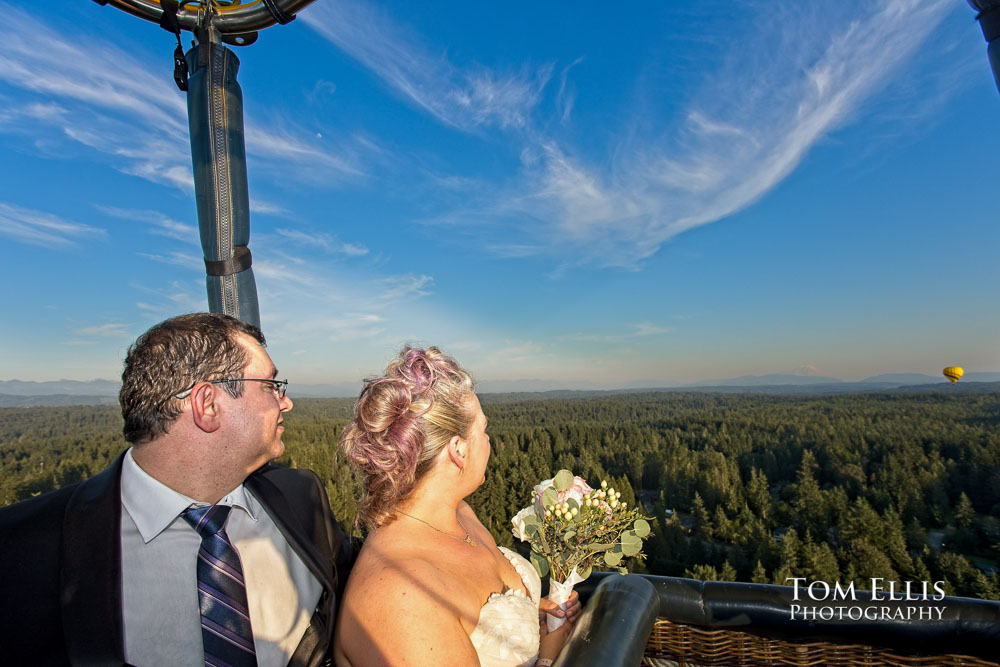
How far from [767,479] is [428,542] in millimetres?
62304

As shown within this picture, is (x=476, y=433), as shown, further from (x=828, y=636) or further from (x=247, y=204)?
(x=247, y=204)

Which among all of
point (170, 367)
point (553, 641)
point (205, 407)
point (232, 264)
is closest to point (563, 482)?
point (553, 641)

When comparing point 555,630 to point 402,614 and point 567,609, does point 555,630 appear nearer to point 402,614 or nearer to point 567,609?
point 567,609

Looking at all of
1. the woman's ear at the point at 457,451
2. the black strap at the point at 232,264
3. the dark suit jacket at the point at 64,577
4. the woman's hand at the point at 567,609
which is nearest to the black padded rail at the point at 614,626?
the woman's hand at the point at 567,609

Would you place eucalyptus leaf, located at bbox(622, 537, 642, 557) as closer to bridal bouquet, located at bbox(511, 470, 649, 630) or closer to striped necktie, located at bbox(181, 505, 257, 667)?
bridal bouquet, located at bbox(511, 470, 649, 630)

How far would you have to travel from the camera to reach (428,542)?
1.82 metres

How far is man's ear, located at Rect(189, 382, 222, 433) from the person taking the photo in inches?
66.4

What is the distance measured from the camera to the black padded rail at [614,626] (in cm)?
133

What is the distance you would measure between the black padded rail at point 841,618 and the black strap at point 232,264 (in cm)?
228

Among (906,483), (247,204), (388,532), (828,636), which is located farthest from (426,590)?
(906,483)

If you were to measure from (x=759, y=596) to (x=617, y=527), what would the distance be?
646mm

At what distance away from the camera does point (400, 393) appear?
73.9 inches

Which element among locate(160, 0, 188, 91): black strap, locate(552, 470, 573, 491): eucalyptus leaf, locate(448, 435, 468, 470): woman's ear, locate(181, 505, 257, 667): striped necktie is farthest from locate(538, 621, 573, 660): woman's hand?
locate(160, 0, 188, 91): black strap

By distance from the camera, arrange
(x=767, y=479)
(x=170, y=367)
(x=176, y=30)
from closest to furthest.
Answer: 1. (x=170, y=367)
2. (x=176, y=30)
3. (x=767, y=479)
